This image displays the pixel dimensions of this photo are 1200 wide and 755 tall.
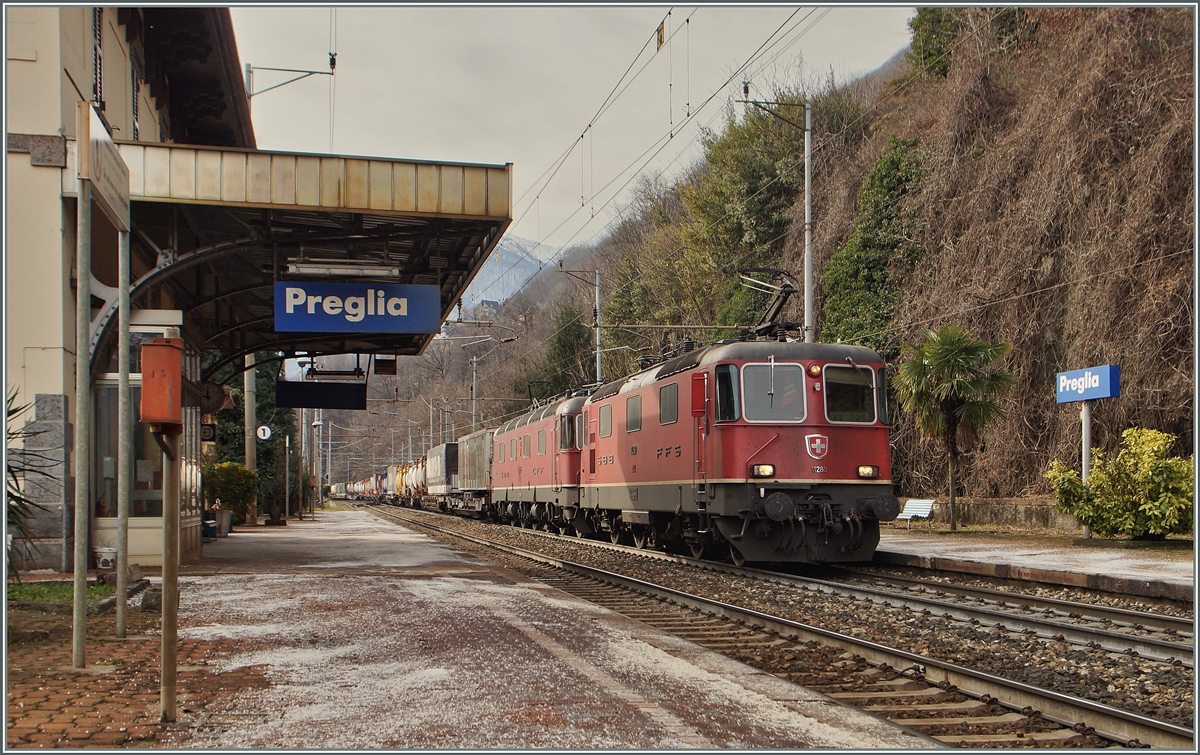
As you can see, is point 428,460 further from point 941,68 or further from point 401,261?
point 401,261

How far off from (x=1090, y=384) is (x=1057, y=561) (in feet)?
15.8

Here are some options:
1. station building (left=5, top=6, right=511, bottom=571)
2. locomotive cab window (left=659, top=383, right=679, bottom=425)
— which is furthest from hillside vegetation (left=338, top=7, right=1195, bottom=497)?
station building (left=5, top=6, right=511, bottom=571)

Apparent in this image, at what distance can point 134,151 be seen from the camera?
13695mm

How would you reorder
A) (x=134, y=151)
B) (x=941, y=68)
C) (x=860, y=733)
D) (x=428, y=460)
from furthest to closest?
(x=428, y=460), (x=941, y=68), (x=134, y=151), (x=860, y=733)

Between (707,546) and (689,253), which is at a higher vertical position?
(689,253)

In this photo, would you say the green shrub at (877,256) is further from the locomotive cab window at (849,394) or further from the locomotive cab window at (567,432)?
the locomotive cab window at (849,394)

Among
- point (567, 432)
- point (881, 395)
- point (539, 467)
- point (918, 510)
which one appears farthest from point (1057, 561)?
point (539, 467)

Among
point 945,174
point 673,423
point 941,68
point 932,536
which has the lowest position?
point 932,536

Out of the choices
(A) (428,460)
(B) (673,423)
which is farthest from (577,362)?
(B) (673,423)

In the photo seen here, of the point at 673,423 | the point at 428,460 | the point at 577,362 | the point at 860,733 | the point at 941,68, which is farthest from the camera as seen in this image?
the point at 577,362

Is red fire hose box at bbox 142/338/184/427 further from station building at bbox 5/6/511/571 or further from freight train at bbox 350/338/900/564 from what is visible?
freight train at bbox 350/338/900/564

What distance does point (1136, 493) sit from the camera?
16.2 m

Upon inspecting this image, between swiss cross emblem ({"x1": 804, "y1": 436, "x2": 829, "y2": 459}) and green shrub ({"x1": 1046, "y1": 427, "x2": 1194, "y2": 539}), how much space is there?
5.45m

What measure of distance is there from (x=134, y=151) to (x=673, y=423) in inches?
326
